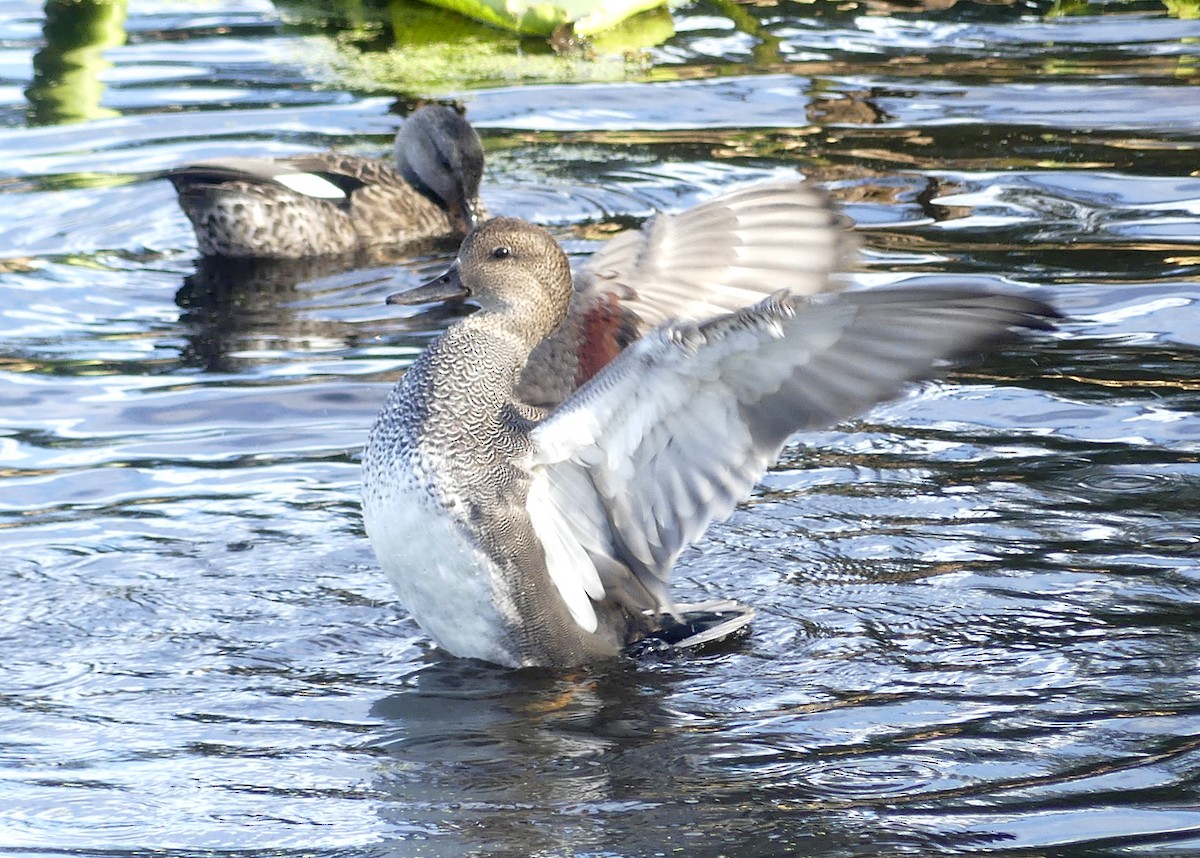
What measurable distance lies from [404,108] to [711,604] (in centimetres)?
683

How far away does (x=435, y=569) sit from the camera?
15.6ft

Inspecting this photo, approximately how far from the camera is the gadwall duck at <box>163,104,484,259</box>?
28.8ft

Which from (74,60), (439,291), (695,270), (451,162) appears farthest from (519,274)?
(74,60)

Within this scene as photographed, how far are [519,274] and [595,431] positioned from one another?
35.2 inches

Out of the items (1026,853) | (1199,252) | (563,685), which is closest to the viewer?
(1026,853)

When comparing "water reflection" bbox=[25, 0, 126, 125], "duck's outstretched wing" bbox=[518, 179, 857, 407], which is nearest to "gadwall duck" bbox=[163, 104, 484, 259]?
"water reflection" bbox=[25, 0, 126, 125]

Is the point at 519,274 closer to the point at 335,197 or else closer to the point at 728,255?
the point at 728,255

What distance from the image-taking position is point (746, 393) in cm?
437

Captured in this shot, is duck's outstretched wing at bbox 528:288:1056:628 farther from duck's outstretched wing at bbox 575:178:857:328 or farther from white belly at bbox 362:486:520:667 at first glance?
duck's outstretched wing at bbox 575:178:857:328

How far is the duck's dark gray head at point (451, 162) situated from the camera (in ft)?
30.0

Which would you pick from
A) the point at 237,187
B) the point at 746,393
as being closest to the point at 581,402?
the point at 746,393

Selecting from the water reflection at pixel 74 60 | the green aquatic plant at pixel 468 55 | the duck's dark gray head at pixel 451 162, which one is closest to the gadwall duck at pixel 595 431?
the duck's dark gray head at pixel 451 162

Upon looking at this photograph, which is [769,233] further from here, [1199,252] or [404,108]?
[404,108]

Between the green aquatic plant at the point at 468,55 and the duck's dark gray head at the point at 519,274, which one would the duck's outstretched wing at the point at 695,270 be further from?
the green aquatic plant at the point at 468,55
